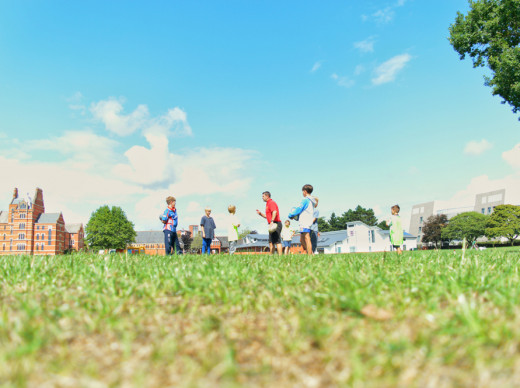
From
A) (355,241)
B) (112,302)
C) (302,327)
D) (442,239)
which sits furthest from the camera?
(442,239)

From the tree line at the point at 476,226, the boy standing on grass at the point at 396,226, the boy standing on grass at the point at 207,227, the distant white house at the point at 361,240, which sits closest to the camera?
the boy standing on grass at the point at 396,226

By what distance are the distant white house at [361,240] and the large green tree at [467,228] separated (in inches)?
641

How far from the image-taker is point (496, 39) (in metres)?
16.3

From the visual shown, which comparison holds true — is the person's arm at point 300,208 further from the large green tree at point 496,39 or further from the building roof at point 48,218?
the building roof at point 48,218

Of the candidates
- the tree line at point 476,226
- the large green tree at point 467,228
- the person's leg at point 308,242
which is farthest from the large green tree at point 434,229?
the person's leg at point 308,242

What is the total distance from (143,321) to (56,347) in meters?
0.53

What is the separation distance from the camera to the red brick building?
4419 inches

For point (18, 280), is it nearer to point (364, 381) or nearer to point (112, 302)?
point (112, 302)

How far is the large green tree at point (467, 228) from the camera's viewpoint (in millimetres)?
85312

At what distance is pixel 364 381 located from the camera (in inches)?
63.4

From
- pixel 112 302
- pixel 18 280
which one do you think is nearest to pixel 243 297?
pixel 112 302

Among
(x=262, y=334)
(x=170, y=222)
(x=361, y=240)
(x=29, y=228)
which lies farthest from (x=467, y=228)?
(x=29, y=228)

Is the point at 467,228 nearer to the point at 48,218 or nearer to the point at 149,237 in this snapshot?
the point at 149,237

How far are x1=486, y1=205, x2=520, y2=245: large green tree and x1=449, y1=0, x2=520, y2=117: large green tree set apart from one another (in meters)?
68.8
